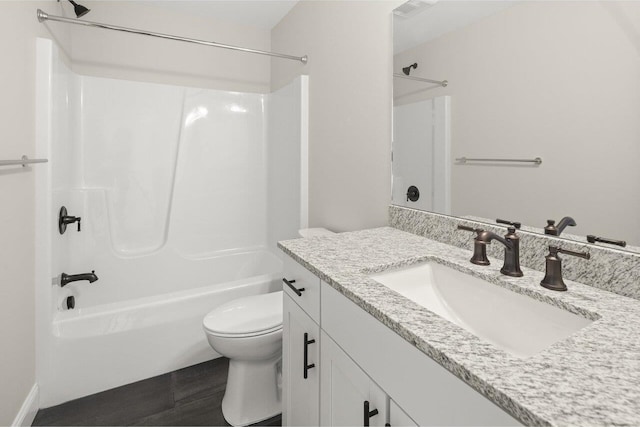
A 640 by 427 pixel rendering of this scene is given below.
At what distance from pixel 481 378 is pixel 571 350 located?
203 millimetres

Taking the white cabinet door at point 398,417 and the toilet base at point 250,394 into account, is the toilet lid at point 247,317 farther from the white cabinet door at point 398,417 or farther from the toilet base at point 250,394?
the white cabinet door at point 398,417

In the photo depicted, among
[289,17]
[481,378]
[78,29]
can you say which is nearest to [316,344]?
[481,378]

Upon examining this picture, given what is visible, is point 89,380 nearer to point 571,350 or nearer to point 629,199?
point 571,350

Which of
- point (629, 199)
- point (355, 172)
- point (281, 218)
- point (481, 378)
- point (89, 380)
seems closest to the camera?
point (481, 378)

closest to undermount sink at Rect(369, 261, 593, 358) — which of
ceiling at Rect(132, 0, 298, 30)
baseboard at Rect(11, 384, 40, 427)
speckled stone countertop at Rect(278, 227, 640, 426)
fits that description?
speckled stone countertop at Rect(278, 227, 640, 426)

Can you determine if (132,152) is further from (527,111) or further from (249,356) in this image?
(527,111)

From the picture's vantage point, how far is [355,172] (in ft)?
6.02

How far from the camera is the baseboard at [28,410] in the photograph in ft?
4.62

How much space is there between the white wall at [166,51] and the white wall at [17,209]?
2.42ft

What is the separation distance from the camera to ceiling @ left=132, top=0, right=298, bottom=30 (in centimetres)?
240

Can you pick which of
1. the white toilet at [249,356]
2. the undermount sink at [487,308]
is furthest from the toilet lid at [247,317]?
the undermount sink at [487,308]

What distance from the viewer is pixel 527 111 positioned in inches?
39.5

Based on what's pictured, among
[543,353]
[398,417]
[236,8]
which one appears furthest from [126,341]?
[236,8]

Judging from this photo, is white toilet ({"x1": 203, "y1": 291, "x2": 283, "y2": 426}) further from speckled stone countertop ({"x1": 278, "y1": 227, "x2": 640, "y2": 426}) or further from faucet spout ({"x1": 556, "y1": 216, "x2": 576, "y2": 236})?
faucet spout ({"x1": 556, "y1": 216, "x2": 576, "y2": 236})
